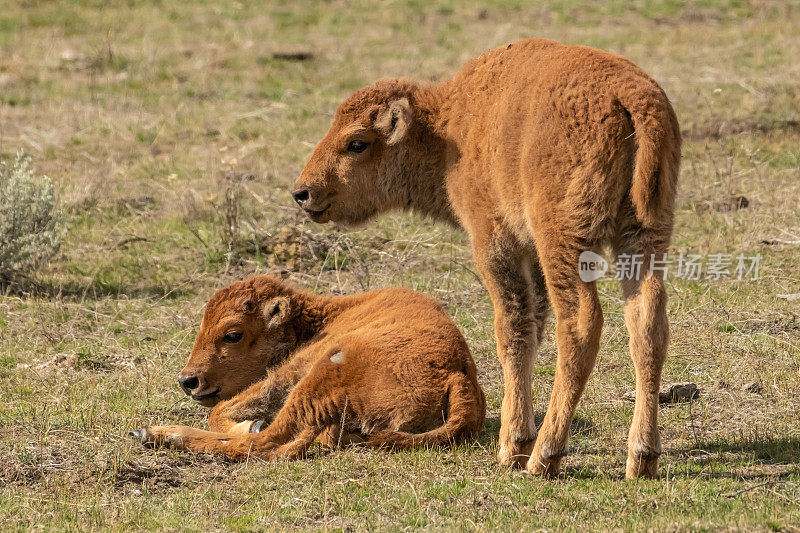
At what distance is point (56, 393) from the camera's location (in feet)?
26.1

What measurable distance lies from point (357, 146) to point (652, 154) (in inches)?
91.2

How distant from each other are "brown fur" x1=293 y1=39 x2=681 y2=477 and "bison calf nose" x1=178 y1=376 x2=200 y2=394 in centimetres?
154

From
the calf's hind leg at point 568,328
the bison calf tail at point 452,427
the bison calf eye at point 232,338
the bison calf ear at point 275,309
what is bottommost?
the bison calf tail at point 452,427

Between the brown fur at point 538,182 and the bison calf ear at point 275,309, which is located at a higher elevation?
the brown fur at point 538,182

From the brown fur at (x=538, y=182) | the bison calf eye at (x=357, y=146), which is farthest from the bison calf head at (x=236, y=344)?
the bison calf eye at (x=357, y=146)

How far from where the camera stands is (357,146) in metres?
7.11

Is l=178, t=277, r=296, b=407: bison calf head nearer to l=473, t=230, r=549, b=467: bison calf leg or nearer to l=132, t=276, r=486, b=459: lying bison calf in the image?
l=132, t=276, r=486, b=459: lying bison calf

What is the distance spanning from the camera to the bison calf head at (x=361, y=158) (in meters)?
7.01

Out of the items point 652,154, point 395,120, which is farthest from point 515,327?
point 395,120

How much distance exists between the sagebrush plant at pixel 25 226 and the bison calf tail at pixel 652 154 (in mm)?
6927

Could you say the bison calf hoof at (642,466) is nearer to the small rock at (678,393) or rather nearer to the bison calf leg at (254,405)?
the small rock at (678,393)

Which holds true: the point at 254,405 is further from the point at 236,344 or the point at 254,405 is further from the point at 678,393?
the point at 678,393

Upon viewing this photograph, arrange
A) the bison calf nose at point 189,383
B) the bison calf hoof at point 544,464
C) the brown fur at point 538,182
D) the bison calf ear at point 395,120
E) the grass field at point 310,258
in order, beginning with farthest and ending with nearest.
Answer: the bison calf nose at point 189,383, the bison calf ear at point 395,120, the bison calf hoof at point 544,464, the grass field at point 310,258, the brown fur at point 538,182

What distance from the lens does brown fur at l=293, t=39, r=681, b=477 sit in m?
5.61
